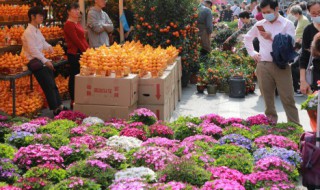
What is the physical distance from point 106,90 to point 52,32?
11.7 feet

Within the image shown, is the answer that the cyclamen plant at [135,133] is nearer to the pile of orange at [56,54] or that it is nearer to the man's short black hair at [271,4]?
the man's short black hair at [271,4]

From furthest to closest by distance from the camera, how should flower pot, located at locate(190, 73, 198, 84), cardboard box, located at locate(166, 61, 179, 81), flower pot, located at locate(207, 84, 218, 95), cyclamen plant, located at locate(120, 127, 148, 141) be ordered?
flower pot, located at locate(190, 73, 198, 84), flower pot, located at locate(207, 84, 218, 95), cardboard box, located at locate(166, 61, 179, 81), cyclamen plant, located at locate(120, 127, 148, 141)

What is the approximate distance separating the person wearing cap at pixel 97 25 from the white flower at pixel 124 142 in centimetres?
398

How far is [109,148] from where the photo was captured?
18.4 ft

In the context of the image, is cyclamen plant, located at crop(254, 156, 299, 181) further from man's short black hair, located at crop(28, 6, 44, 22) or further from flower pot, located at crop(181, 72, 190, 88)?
flower pot, located at crop(181, 72, 190, 88)

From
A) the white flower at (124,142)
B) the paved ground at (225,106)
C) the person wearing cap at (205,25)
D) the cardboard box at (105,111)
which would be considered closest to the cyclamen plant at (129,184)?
the white flower at (124,142)

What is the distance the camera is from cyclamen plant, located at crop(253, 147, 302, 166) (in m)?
5.41

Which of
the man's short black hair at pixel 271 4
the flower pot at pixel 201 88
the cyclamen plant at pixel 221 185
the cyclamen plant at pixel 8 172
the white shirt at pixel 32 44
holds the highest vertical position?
the man's short black hair at pixel 271 4

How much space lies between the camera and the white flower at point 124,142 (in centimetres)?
578

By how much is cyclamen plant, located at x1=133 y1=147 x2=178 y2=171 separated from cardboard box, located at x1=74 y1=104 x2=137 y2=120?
2.21m

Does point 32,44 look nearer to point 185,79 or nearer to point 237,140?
point 237,140

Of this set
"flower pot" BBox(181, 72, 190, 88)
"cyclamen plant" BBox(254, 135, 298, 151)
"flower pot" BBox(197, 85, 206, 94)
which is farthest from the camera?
"flower pot" BBox(181, 72, 190, 88)

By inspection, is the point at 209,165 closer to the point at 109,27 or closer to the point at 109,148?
the point at 109,148

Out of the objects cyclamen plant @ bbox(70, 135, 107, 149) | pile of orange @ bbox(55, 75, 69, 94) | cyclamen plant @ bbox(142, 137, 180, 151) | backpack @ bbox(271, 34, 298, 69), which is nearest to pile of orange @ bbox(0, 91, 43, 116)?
pile of orange @ bbox(55, 75, 69, 94)
